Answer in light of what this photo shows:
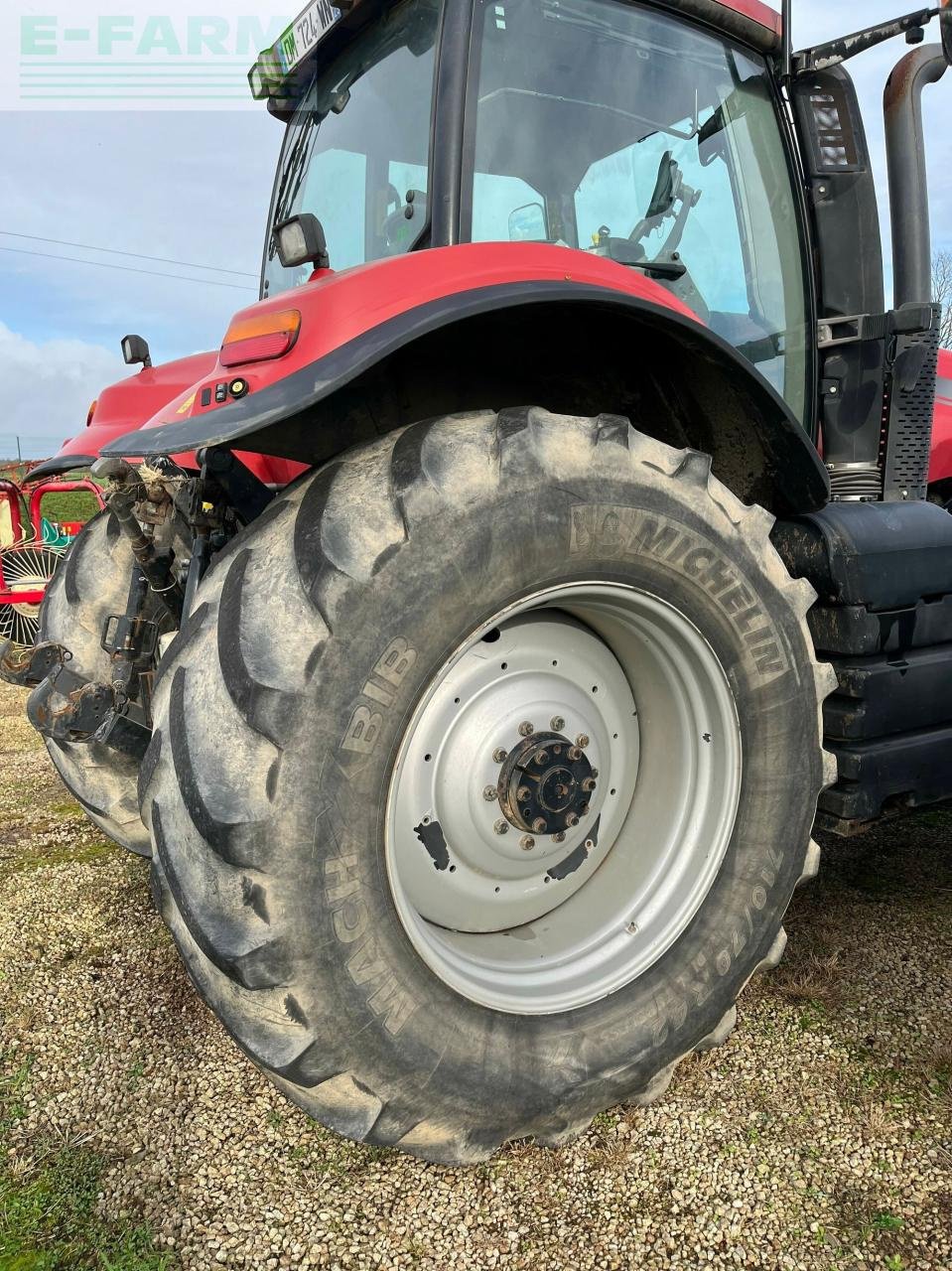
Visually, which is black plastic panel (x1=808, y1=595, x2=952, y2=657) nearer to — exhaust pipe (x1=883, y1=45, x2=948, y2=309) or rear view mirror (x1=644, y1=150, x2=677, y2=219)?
exhaust pipe (x1=883, y1=45, x2=948, y2=309)

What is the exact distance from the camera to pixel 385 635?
1.38m

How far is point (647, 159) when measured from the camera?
2.21 meters

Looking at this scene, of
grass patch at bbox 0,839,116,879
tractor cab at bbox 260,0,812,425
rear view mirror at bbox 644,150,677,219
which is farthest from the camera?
grass patch at bbox 0,839,116,879

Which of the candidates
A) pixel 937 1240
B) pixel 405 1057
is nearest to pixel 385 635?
pixel 405 1057

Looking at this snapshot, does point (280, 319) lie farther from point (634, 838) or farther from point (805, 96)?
point (805, 96)

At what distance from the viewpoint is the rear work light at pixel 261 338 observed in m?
1.65

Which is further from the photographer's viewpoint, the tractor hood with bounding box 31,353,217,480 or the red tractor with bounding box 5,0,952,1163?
the tractor hood with bounding box 31,353,217,480

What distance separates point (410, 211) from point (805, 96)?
4.00 ft

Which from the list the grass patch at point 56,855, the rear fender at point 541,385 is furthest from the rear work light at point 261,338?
the grass patch at point 56,855

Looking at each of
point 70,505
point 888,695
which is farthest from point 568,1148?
point 70,505

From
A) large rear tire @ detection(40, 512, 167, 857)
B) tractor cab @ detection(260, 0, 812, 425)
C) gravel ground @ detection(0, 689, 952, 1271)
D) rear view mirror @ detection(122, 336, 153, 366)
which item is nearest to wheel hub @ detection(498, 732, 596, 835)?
gravel ground @ detection(0, 689, 952, 1271)

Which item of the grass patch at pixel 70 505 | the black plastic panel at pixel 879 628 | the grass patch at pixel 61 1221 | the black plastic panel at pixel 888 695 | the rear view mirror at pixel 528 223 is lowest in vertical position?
the grass patch at pixel 70 505

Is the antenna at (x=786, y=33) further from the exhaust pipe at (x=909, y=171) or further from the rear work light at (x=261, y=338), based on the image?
the rear work light at (x=261, y=338)

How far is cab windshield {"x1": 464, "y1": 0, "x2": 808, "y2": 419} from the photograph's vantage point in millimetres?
1944
